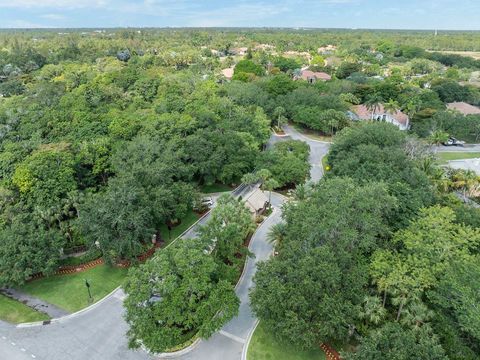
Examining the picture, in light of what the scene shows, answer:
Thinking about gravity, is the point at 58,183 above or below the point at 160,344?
above

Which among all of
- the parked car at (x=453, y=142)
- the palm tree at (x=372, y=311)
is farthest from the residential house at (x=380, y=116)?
the palm tree at (x=372, y=311)

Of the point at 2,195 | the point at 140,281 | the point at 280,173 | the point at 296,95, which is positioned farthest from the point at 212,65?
the point at 140,281

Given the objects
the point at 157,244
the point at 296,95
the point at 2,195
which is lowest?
the point at 157,244

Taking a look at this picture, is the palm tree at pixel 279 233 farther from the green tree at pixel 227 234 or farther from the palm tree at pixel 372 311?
the palm tree at pixel 372 311

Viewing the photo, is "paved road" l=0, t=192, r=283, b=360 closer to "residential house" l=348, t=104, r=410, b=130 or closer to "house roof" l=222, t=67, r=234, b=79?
"residential house" l=348, t=104, r=410, b=130

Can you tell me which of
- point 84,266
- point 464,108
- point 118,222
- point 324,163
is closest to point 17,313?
point 84,266

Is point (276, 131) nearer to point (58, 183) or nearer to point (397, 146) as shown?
point (397, 146)
